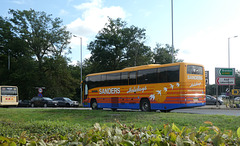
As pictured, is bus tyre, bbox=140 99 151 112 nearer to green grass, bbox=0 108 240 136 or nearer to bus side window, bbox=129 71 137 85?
bus side window, bbox=129 71 137 85

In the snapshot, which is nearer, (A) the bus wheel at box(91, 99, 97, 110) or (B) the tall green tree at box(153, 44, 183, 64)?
(A) the bus wheel at box(91, 99, 97, 110)

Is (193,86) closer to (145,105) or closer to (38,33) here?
(145,105)

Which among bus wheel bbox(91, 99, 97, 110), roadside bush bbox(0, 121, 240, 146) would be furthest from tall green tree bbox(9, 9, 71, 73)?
roadside bush bbox(0, 121, 240, 146)

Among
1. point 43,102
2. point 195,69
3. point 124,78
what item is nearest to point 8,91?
point 43,102

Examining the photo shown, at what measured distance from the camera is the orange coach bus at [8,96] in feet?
108

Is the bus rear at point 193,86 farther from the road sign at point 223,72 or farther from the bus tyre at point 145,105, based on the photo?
the road sign at point 223,72

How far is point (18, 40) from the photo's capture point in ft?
156

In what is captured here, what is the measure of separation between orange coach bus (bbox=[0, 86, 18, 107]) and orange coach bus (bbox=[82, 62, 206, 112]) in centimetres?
1550

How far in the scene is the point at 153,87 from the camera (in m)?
18.2

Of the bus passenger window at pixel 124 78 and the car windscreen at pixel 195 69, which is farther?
the bus passenger window at pixel 124 78

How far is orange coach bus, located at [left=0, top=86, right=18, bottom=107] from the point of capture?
108ft

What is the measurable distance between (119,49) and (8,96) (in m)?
18.2

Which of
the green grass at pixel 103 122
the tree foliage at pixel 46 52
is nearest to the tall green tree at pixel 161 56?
the tree foliage at pixel 46 52

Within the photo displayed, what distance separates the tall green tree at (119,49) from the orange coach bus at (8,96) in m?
14.2
